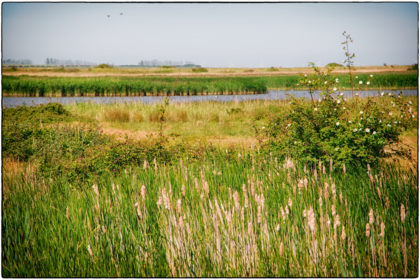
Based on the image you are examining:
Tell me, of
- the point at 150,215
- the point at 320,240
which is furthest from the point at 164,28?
the point at 320,240

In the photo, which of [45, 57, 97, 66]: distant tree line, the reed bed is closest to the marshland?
the reed bed

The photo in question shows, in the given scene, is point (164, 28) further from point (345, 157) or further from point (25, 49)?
point (345, 157)

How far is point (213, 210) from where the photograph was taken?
9.01 feet

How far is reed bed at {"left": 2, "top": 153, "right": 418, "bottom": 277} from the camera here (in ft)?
9.57

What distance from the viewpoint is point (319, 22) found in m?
4.43

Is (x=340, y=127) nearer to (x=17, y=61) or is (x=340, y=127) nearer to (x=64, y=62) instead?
(x=64, y=62)

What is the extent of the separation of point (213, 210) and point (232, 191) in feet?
4.88

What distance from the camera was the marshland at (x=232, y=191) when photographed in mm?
2979

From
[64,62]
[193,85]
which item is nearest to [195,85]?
[193,85]

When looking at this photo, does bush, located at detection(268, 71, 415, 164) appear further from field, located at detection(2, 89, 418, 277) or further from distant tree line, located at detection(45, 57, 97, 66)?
distant tree line, located at detection(45, 57, 97, 66)

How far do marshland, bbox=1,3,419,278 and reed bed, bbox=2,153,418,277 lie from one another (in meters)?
0.02

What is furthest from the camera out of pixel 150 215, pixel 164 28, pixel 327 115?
pixel 327 115

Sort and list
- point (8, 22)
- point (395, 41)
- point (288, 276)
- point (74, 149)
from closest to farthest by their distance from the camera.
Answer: point (288, 276)
point (8, 22)
point (395, 41)
point (74, 149)

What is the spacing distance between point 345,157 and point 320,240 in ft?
6.89
